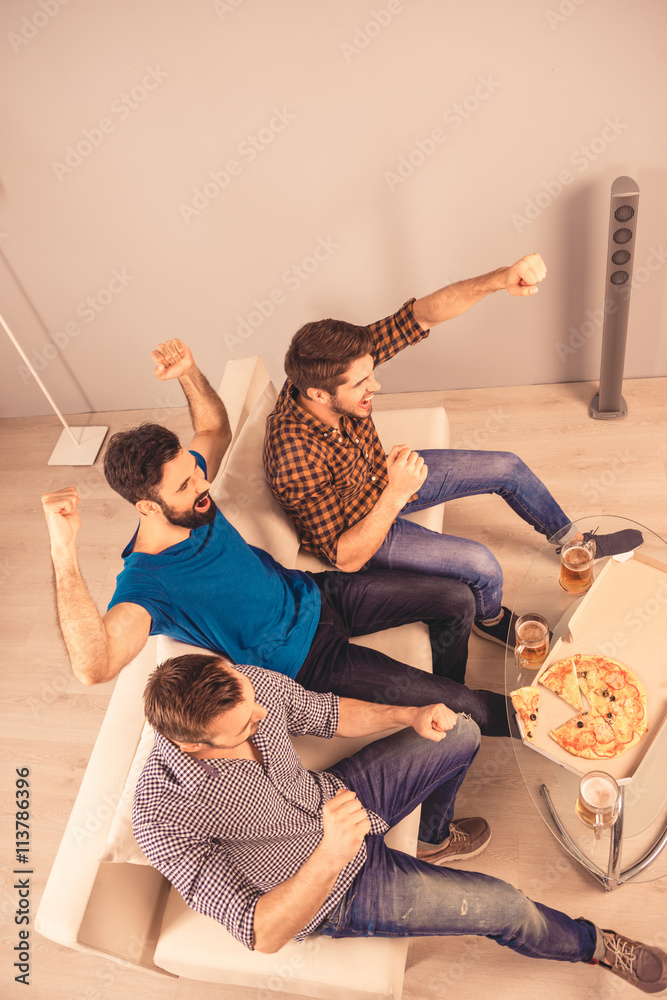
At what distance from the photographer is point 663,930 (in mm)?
1960

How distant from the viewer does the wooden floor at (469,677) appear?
6.58 ft

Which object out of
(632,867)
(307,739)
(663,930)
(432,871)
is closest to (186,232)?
(307,739)

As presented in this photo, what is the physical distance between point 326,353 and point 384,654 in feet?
2.96

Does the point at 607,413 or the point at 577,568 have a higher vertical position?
the point at 577,568

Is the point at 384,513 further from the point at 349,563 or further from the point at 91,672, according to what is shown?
the point at 91,672

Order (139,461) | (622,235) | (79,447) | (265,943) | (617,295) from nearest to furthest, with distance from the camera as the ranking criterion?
(265,943)
(139,461)
(622,235)
(617,295)
(79,447)

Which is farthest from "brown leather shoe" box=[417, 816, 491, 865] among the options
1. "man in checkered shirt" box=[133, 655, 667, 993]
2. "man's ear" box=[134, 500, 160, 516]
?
"man's ear" box=[134, 500, 160, 516]

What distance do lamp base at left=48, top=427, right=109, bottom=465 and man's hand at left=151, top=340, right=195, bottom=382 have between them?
1.48 m

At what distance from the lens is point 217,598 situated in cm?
200

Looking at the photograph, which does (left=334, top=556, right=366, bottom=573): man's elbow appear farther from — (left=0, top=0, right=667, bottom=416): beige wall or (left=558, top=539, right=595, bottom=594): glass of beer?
(left=0, top=0, right=667, bottom=416): beige wall

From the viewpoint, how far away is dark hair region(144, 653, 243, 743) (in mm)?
1542

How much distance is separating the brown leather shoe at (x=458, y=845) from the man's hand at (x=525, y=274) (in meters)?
1.63

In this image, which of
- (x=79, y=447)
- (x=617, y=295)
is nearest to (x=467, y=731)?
(x=617, y=295)

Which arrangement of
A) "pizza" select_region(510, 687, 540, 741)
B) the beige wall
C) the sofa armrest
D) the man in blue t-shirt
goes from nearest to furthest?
the sofa armrest
the man in blue t-shirt
"pizza" select_region(510, 687, 540, 741)
the beige wall
